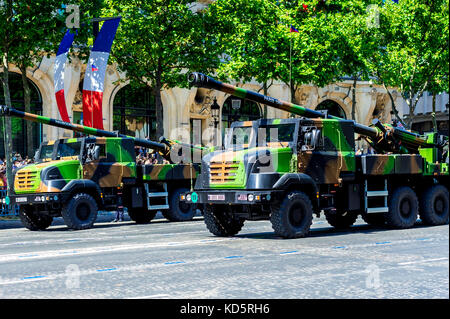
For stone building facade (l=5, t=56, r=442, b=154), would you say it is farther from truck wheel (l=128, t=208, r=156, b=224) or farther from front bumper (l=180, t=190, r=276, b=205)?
front bumper (l=180, t=190, r=276, b=205)

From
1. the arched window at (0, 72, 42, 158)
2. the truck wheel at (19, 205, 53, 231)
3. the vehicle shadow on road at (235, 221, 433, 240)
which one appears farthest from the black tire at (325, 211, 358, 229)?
the arched window at (0, 72, 42, 158)

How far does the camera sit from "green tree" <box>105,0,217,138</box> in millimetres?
27656

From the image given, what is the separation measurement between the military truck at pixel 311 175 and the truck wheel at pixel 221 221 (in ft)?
0.07

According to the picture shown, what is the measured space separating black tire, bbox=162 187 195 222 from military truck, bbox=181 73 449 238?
19.3 ft

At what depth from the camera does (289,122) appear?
589 inches

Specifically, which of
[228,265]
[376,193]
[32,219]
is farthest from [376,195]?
[32,219]

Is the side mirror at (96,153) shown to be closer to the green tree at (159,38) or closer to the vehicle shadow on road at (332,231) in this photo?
the vehicle shadow on road at (332,231)

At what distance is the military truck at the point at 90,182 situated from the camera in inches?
754

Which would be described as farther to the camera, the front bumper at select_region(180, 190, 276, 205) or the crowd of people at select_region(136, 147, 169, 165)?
the crowd of people at select_region(136, 147, 169, 165)

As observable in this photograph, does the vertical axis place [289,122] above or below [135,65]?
below

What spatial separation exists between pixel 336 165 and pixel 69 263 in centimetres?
669
